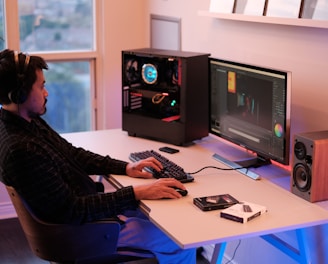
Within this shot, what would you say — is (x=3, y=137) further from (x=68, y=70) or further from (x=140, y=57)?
(x=68, y=70)

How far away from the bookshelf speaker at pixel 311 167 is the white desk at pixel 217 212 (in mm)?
46

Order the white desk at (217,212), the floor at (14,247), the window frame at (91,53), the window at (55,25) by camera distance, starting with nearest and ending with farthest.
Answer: the white desk at (217,212)
the floor at (14,247)
the window frame at (91,53)
the window at (55,25)

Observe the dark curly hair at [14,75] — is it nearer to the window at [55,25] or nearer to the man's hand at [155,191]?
the man's hand at [155,191]

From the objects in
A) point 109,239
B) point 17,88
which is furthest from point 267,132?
point 17,88

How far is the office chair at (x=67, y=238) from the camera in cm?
222

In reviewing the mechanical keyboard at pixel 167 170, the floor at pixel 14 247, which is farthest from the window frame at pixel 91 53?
the mechanical keyboard at pixel 167 170

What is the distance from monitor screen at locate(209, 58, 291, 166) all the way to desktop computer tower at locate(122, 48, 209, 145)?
0.24 feet

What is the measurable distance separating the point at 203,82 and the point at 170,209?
1025 mm

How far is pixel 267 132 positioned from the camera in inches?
102

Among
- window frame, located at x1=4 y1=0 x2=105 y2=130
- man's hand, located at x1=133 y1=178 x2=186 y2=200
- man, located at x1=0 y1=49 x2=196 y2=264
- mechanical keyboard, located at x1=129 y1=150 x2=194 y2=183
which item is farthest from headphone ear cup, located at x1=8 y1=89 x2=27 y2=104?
window frame, located at x1=4 y1=0 x2=105 y2=130

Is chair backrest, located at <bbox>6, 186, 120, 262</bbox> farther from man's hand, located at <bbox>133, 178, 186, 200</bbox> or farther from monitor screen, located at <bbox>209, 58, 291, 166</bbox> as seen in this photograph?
monitor screen, located at <bbox>209, 58, 291, 166</bbox>

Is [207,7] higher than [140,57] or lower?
higher

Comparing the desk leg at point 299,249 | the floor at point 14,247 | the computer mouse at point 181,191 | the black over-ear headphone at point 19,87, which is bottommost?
the floor at point 14,247

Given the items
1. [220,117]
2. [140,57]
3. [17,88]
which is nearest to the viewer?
[17,88]
